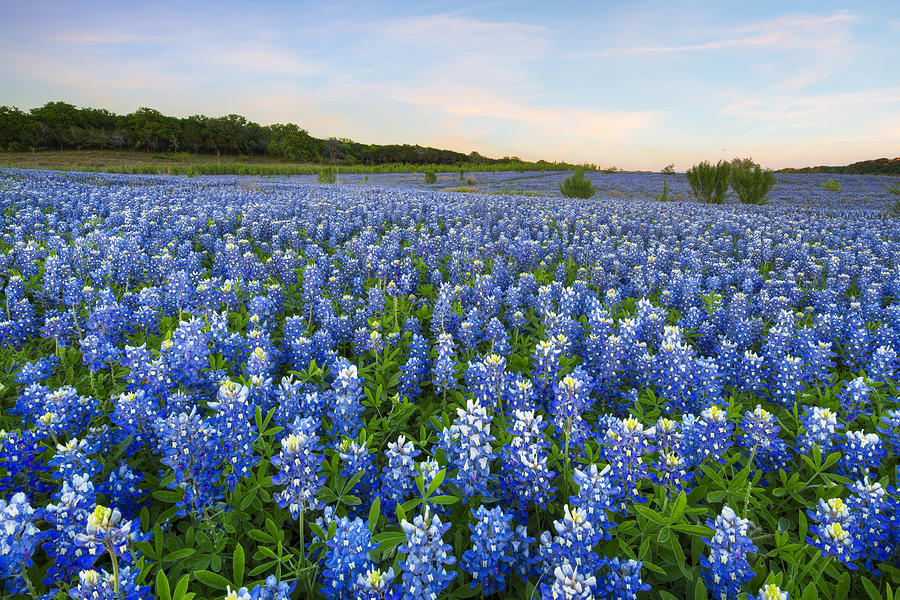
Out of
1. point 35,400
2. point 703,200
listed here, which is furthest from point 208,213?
point 703,200

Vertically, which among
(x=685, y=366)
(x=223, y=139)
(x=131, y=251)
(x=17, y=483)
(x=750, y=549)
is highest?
(x=223, y=139)

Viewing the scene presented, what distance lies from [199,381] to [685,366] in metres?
3.11

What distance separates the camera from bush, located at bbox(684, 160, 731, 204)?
19844mm

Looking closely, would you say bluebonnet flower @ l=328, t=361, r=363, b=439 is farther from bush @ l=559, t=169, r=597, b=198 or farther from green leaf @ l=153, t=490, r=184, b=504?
bush @ l=559, t=169, r=597, b=198

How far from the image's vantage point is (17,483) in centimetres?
219

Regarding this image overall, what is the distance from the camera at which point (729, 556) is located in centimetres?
171

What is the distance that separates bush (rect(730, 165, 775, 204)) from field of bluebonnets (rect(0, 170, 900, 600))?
16412mm

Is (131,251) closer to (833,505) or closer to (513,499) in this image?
(513,499)

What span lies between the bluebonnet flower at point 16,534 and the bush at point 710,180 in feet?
77.9

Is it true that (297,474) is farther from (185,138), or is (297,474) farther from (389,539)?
(185,138)

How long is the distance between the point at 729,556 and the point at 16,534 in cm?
260

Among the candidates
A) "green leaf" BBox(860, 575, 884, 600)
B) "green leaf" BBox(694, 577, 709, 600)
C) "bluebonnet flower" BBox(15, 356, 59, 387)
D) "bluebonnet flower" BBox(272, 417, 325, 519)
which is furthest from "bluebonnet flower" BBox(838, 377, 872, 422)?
"bluebonnet flower" BBox(15, 356, 59, 387)

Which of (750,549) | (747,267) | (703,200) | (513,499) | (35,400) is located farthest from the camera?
(703,200)

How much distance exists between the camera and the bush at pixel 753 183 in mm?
18891
